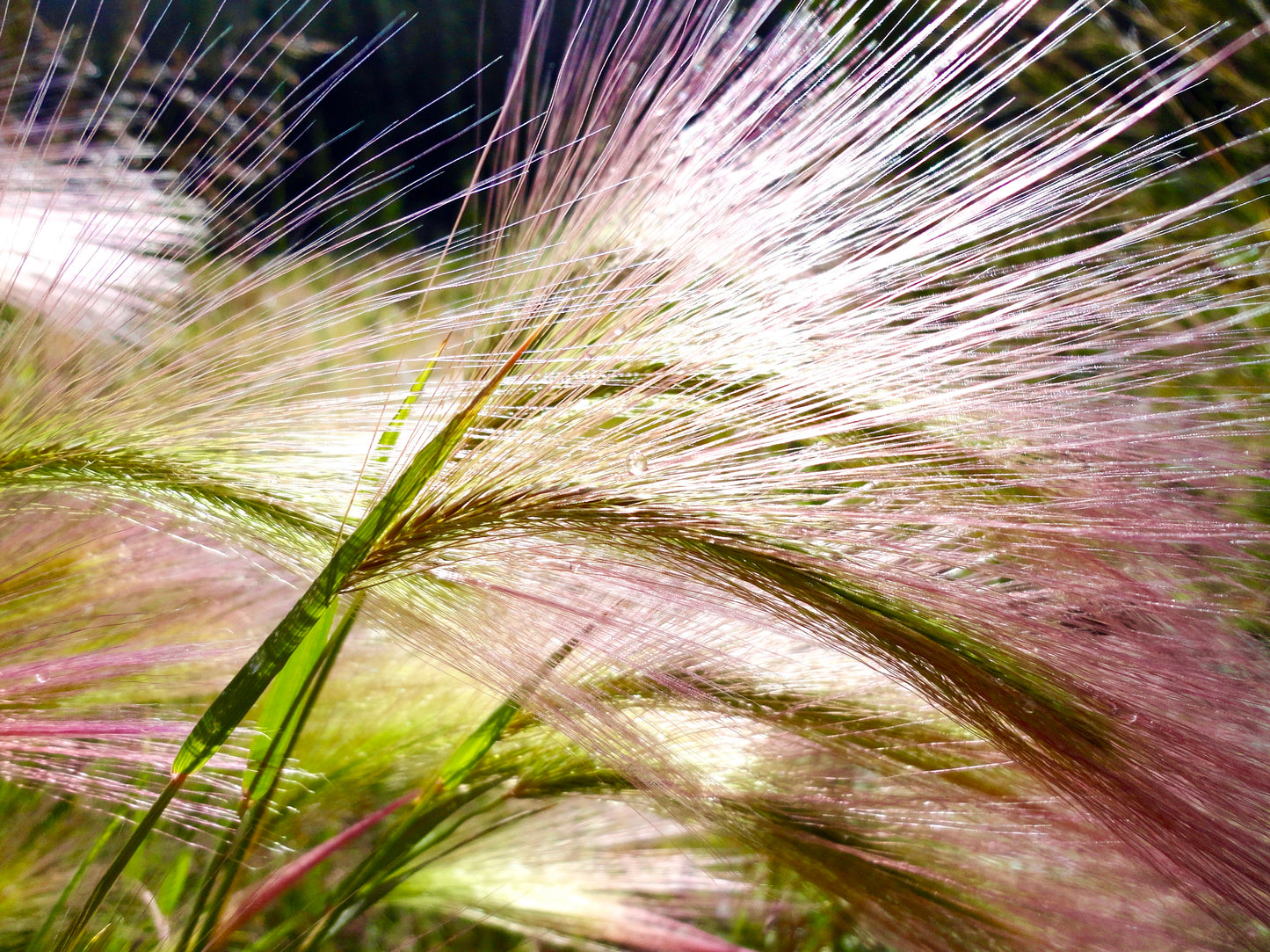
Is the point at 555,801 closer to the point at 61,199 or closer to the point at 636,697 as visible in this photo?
the point at 636,697

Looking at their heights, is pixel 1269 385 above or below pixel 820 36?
below

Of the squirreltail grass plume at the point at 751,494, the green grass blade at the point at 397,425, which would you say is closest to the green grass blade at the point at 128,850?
the squirreltail grass plume at the point at 751,494

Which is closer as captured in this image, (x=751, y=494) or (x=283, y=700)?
(x=751, y=494)

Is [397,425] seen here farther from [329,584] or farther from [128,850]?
[128,850]

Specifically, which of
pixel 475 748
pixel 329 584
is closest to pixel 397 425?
pixel 329 584

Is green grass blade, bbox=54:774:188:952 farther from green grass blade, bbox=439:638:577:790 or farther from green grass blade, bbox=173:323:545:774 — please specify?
green grass blade, bbox=439:638:577:790

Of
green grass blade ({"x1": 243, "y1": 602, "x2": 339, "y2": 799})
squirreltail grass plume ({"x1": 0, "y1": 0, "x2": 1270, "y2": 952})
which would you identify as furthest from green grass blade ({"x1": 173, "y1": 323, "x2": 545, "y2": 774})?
green grass blade ({"x1": 243, "y1": 602, "x2": 339, "y2": 799})

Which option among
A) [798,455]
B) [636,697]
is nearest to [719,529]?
[798,455]

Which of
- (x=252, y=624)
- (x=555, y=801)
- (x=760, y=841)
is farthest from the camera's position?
(x=252, y=624)
